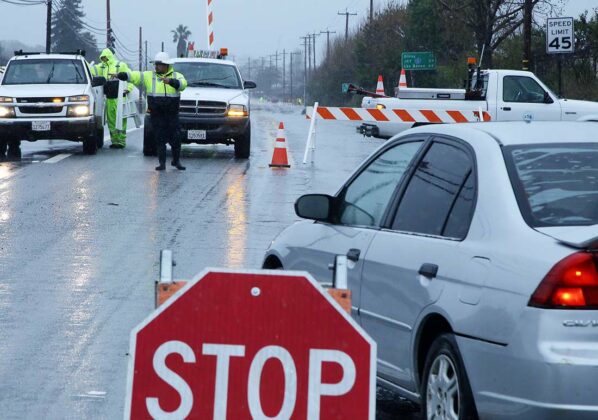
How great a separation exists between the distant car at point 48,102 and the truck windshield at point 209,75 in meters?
1.62

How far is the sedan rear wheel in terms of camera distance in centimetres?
534

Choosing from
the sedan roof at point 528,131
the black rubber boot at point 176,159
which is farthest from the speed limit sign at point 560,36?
the sedan roof at point 528,131

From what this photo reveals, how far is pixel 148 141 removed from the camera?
24844mm

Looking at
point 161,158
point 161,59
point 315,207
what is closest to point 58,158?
point 161,158

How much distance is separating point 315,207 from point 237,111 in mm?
17920

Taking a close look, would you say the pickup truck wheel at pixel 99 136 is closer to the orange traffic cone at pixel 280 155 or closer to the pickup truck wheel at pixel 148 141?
the pickup truck wheel at pixel 148 141

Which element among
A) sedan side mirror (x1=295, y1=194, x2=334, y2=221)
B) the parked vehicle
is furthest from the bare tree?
sedan side mirror (x1=295, y1=194, x2=334, y2=221)

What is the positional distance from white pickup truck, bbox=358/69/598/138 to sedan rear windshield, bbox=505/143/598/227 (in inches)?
763

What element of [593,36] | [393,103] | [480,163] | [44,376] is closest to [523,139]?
[480,163]

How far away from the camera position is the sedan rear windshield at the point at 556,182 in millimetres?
5358

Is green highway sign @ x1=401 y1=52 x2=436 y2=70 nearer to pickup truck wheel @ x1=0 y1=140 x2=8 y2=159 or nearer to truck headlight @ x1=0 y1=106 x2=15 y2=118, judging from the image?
pickup truck wheel @ x1=0 y1=140 x2=8 y2=159

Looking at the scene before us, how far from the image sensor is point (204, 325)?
434 centimetres

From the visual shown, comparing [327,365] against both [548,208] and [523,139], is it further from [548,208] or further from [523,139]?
[523,139]

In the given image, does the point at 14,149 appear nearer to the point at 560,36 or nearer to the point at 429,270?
the point at 560,36
